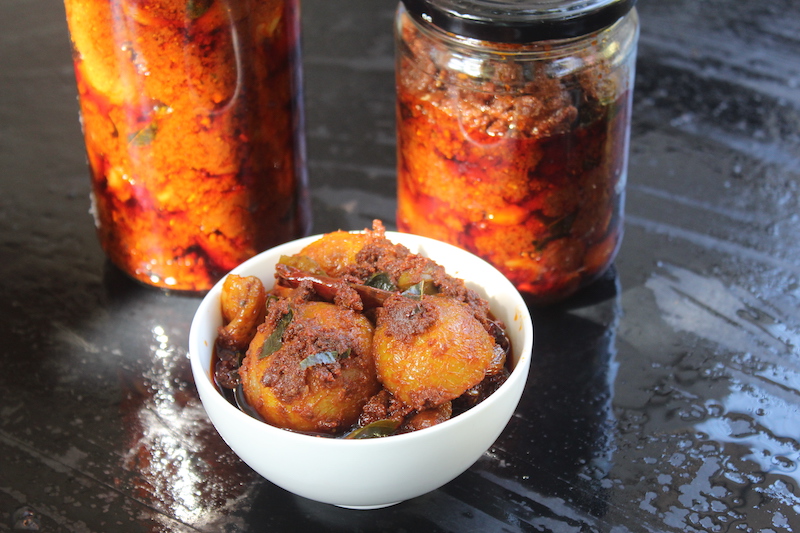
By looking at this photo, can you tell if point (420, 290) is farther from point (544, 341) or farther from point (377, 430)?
point (544, 341)

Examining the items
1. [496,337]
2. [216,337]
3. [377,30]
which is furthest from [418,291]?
[377,30]

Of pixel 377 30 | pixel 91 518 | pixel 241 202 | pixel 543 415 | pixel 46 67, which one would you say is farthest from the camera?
pixel 377 30

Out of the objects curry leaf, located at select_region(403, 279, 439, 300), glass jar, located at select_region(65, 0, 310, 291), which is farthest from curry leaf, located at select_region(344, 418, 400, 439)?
glass jar, located at select_region(65, 0, 310, 291)

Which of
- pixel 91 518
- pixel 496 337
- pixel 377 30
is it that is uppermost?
pixel 377 30

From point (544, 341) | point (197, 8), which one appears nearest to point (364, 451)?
point (544, 341)

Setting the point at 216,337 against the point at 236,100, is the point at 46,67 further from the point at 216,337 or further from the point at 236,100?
the point at 216,337

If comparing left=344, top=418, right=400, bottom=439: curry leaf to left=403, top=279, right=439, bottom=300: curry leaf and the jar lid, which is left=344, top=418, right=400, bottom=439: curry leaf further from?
the jar lid

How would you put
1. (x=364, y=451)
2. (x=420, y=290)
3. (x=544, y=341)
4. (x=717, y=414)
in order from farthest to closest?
(x=544, y=341) → (x=717, y=414) → (x=420, y=290) → (x=364, y=451)
